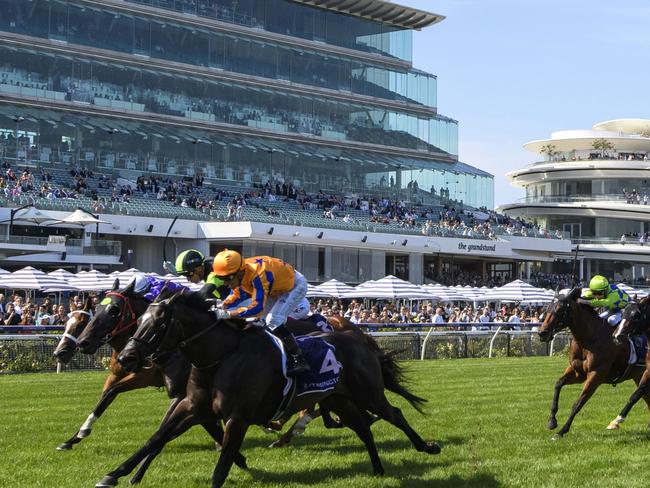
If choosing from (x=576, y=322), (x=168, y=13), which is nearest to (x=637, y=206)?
(x=168, y=13)

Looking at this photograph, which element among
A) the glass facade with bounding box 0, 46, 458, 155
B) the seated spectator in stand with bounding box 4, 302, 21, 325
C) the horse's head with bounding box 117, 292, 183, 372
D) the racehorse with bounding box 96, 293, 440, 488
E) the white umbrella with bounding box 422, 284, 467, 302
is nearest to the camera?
the horse's head with bounding box 117, 292, 183, 372

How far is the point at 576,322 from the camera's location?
1024cm

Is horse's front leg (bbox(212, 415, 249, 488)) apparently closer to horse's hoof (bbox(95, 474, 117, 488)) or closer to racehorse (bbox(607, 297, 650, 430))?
horse's hoof (bbox(95, 474, 117, 488))

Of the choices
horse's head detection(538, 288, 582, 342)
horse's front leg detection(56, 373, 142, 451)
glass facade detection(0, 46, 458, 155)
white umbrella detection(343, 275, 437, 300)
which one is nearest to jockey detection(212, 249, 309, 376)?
horse's front leg detection(56, 373, 142, 451)

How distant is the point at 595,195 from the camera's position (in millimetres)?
66688

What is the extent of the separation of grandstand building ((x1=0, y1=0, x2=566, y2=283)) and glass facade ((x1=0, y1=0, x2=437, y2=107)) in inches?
3.0

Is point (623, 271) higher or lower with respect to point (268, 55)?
lower

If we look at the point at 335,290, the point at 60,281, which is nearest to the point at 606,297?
the point at 60,281

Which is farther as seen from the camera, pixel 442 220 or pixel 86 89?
pixel 442 220

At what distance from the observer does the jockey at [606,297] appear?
10922 millimetres

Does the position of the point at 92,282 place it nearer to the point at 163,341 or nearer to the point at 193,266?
the point at 193,266

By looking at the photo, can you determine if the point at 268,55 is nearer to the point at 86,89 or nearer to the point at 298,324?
the point at 86,89

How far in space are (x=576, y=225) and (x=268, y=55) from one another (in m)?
24.7

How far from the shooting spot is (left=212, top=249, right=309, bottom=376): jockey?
7262mm
